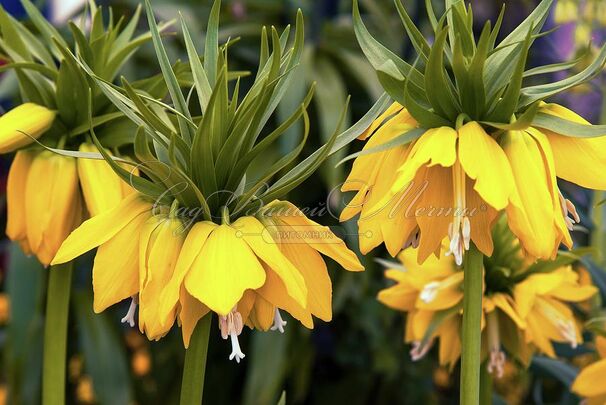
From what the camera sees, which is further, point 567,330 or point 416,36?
point 567,330

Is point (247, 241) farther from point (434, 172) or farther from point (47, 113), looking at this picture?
point (47, 113)

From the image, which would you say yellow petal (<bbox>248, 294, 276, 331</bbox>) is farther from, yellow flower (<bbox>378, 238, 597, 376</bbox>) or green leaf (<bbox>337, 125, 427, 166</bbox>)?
yellow flower (<bbox>378, 238, 597, 376</bbox>)

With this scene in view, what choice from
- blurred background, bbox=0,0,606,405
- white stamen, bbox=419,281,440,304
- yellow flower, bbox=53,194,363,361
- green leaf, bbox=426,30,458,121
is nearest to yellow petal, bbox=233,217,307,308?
yellow flower, bbox=53,194,363,361

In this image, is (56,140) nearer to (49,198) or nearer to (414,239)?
(49,198)

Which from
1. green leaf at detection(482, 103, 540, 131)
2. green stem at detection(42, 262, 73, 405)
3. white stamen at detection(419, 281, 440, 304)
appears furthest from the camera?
white stamen at detection(419, 281, 440, 304)

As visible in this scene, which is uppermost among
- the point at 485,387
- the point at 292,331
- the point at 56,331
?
the point at 56,331

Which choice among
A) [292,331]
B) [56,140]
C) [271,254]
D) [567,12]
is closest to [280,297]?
[271,254]

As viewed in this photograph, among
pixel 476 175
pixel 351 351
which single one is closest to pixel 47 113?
pixel 476 175
